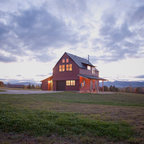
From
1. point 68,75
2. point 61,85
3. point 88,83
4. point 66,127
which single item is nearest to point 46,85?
point 61,85

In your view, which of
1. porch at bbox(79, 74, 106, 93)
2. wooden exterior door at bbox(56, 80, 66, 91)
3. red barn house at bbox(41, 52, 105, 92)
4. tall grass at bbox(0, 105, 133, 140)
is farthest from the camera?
wooden exterior door at bbox(56, 80, 66, 91)

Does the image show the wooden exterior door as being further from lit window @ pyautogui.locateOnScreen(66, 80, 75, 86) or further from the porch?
the porch

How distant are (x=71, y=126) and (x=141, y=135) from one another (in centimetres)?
221

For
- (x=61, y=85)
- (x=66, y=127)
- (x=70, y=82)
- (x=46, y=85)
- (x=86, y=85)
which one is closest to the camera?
(x=66, y=127)

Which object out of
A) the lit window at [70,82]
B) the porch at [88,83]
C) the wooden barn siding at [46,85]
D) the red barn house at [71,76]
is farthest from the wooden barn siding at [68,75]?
the wooden barn siding at [46,85]

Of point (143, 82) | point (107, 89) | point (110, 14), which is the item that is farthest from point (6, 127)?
point (143, 82)

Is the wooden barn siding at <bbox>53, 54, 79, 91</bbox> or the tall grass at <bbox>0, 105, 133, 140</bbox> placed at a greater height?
the wooden barn siding at <bbox>53, 54, 79, 91</bbox>

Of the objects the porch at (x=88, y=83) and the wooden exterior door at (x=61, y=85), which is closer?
the porch at (x=88, y=83)

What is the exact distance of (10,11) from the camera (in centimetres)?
1758

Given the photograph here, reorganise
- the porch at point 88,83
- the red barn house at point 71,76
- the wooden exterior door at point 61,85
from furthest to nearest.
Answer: the wooden exterior door at point 61,85 < the red barn house at point 71,76 < the porch at point 88,83

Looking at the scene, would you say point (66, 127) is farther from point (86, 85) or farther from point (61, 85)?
point (61, 85)

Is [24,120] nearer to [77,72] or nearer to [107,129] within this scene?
[107,129]

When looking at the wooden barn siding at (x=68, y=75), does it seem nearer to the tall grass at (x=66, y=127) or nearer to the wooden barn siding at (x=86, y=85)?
the wooden barn siding at (x=86, y=85)

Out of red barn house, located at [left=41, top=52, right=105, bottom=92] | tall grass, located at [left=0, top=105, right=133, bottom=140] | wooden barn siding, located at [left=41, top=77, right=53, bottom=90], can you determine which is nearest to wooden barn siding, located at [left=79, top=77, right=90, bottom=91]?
red barn house, located at [left=41, top=52, right=105, bottom=92]
